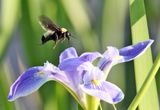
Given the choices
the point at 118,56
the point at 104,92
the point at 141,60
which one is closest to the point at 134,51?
the point at 118,56

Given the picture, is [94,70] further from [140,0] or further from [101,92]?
[140,0]

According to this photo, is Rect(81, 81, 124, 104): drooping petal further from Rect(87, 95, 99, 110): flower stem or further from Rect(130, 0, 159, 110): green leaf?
Rect(130, 0, 159, 110): green leaf

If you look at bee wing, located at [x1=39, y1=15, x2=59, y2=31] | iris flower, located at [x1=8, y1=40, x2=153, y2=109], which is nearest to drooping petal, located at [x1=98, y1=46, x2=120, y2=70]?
iris flower, located at [x1=8, y1=40, x2=153, y2=109]

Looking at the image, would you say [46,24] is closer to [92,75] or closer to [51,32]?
[51,32]

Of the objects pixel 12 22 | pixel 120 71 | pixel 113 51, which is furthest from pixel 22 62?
pixel 113 51

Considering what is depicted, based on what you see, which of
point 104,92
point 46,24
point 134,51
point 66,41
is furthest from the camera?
point 66,41

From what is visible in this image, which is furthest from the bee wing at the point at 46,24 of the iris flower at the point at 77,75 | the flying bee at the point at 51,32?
the iris flower at the point at 77,75
